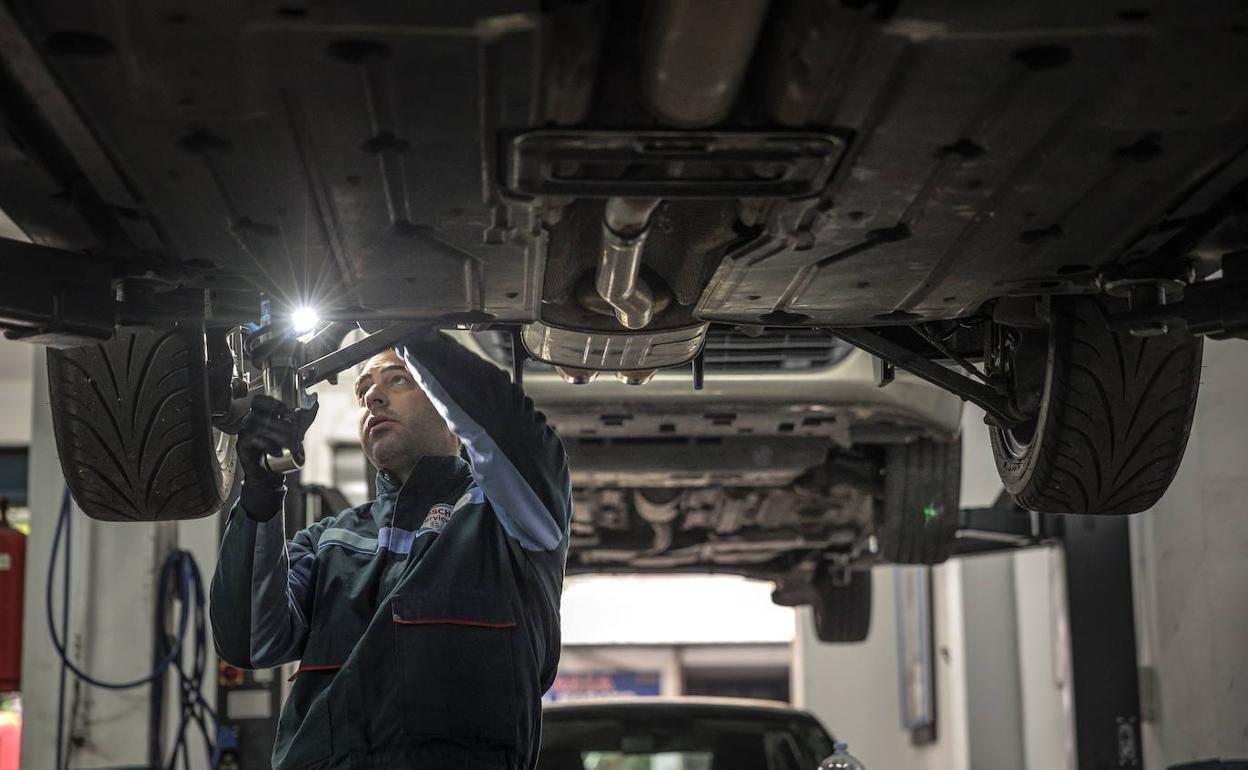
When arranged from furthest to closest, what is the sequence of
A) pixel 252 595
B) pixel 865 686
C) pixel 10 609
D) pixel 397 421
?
pixel 865 686 < pixel 10 609 < pixel 397 421 < pixel 252 595

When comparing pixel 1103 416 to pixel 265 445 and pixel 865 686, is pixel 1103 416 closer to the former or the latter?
pixel 265 445

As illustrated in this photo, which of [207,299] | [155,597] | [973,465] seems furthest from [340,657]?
[973,465]

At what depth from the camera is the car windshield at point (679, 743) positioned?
4277 mm

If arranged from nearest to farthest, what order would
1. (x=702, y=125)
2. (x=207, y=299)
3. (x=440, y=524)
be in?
(x=702, y=125) → (x=207, y=299) → (x=440, y=524)

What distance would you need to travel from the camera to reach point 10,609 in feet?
19.4

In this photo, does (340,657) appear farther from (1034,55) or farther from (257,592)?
(1034,55)

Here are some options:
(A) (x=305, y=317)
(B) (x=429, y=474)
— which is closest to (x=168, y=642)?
(B) (x=429, y=474)

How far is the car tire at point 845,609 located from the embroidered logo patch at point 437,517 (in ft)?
13.4

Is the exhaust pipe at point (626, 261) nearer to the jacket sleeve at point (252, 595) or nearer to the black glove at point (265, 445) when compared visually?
the black glove at point (265, 445)

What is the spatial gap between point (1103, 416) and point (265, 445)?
1.63 meters

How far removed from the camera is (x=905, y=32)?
1.71 meters

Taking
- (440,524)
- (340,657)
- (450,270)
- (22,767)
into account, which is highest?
(450,270)

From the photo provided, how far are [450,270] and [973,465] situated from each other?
7.44m

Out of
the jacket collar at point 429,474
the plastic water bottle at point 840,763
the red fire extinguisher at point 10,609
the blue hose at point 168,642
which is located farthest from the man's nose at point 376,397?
the red fire extinguisher at point 10,609
